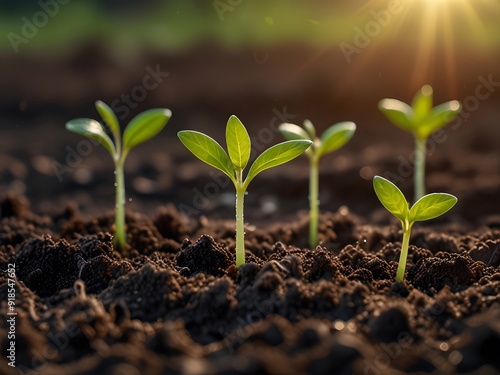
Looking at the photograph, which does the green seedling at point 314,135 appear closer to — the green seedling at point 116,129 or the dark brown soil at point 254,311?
the dark brown soil at point 254,311

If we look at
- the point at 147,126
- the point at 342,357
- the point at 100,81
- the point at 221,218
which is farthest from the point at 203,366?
the point at 100,81

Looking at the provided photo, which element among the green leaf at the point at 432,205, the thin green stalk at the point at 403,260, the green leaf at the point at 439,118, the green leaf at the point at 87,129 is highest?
the green leaf at the point at 439,118

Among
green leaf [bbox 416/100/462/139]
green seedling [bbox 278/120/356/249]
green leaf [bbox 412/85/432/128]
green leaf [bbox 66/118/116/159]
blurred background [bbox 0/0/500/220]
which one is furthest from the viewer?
blurred background [bbox 0/0/500/220]

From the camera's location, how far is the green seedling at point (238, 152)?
7.44 ft

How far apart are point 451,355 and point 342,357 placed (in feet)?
1.11

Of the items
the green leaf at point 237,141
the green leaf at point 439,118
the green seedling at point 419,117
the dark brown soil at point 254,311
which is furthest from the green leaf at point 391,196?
the green seedling at point 419,117

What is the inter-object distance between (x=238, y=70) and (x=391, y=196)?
6602 millimetres

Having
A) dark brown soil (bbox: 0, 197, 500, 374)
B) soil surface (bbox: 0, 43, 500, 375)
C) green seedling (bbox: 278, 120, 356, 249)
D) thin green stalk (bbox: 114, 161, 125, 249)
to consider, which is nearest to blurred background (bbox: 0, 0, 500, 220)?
soil surface (bbox: 0, 43, 500, 375)

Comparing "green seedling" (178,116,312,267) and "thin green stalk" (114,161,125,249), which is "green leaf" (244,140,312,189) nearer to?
"green seedling" (178,116,312,267)

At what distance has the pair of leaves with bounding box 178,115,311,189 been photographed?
89.2 inches

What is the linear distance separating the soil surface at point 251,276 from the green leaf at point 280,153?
0.34 m

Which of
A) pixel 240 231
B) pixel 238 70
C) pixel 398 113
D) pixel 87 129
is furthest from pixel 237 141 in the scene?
pixel 238 70

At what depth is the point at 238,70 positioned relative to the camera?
8641 mm

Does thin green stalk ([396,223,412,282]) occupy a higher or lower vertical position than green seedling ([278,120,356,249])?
lower
